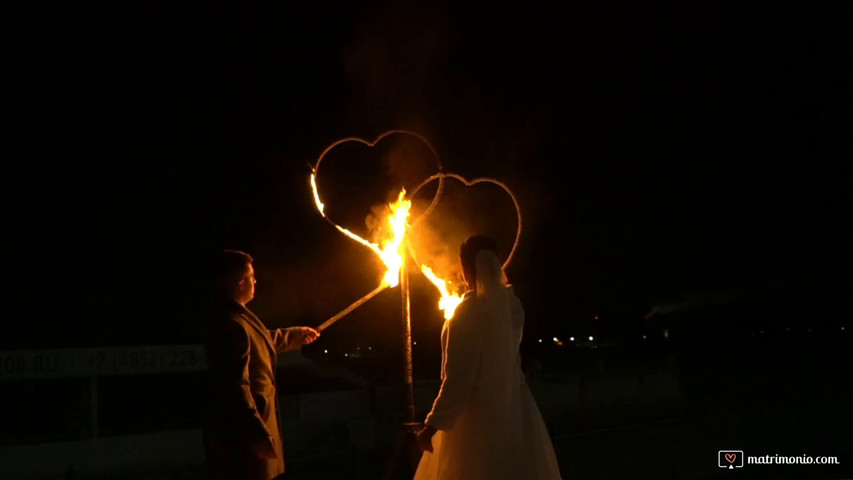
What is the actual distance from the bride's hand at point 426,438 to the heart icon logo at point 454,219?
1.18 m

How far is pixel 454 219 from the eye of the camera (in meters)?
13.1

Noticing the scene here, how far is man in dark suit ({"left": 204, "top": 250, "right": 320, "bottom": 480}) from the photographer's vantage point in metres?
4.28

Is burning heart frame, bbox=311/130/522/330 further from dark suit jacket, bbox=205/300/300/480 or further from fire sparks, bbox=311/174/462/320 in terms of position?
dark suit jacket, bbox=205/300/300/480

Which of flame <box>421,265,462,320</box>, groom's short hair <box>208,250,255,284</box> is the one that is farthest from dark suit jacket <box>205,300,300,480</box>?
flame <box>421,265,462,320</box>

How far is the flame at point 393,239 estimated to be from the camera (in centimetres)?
559

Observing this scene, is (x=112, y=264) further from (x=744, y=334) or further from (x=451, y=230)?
(x=744, y=334)

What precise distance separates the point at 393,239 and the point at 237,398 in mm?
1726

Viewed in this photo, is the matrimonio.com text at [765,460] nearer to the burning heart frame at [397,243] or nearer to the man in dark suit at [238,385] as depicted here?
the burning heart frame at [397,243]

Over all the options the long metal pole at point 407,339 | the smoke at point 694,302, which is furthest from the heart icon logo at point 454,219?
the smoke at point 694,302

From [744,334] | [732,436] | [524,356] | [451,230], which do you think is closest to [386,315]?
[744,334]

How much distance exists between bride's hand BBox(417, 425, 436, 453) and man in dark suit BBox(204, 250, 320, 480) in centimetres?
70

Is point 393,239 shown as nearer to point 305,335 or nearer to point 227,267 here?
point 305,335

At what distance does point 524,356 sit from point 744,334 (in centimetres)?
5328

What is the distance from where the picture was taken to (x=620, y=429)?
1539cm
